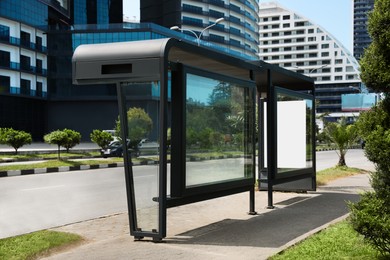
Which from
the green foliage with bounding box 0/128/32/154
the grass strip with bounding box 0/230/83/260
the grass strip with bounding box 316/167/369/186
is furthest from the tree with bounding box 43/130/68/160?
the grass strip with bounding box 0/230/83/260

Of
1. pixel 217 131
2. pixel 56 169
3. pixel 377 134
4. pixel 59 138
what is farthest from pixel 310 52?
pixel 377 134

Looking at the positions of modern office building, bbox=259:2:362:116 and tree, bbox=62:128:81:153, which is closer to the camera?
tree, bbox=62:128:81:153

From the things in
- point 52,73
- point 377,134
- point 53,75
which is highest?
point 52,73

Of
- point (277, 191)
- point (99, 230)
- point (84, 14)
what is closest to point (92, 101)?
point (84, 14)

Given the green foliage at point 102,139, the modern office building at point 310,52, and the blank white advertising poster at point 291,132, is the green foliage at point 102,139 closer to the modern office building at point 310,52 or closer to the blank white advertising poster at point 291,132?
the blank white advertising poster at point 291,132

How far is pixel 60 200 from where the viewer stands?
10852 mm

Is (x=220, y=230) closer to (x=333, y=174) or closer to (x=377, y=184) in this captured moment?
(x=377, y=184)

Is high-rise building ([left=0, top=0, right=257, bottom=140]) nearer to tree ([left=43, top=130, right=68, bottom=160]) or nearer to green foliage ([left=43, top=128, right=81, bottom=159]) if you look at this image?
green foliage ([left=43, top=128, right=81, bottom=159])

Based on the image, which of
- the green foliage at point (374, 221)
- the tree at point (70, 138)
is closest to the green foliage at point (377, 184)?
the green foliage at point (374, 221)

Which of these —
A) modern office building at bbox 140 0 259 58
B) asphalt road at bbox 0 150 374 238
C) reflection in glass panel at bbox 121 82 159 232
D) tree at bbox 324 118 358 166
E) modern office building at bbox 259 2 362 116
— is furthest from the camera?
modern office building at bbox 259 2 362 116

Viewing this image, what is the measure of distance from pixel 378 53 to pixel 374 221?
1527 millimetres

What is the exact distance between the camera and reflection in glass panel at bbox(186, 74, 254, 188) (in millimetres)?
6738

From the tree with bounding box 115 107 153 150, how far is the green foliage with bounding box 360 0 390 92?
279cm

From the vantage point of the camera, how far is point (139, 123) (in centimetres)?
643
